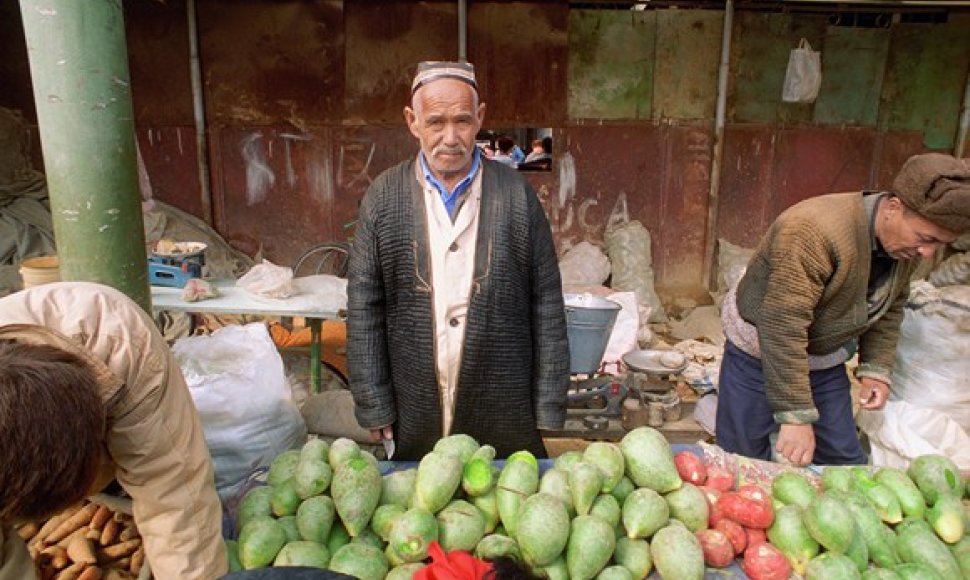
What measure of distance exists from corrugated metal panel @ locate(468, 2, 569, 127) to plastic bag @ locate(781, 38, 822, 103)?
208 cm

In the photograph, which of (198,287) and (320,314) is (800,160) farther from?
(198,287)

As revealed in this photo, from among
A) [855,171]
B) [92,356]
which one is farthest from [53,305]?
[855,171]

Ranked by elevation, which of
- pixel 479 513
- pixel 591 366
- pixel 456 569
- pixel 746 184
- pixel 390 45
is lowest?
pixel 591 366

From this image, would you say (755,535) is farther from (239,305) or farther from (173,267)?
(173,267)

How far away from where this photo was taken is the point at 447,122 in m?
2.07

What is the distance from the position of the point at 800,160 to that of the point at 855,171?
60 centimetres

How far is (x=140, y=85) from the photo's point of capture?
5879 mm

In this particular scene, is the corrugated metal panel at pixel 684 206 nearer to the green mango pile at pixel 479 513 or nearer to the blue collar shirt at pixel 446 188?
the blue collar shirt at pixel 446 188

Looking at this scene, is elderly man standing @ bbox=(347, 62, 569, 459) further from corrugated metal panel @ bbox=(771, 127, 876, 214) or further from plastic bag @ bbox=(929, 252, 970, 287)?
corrugated metal panel @ bbox=(771, 127, 876, 214)

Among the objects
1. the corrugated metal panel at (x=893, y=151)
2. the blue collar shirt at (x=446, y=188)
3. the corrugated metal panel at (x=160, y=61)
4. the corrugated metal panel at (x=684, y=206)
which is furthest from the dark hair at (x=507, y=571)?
the corrugated metal panel at (x=893, y=151)

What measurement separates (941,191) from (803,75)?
4661 millimetres

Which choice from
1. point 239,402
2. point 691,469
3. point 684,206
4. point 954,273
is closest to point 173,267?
point 239,402

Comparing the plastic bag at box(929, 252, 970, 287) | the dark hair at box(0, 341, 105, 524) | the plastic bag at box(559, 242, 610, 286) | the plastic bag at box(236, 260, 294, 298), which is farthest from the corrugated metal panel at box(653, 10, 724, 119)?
the dark hair at box(0, 341, 105, 524)

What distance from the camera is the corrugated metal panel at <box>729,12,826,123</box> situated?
6.14 metres
